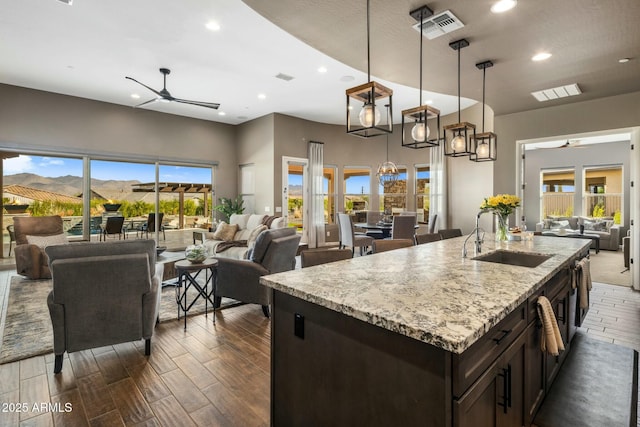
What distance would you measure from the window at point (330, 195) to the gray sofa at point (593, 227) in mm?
5442

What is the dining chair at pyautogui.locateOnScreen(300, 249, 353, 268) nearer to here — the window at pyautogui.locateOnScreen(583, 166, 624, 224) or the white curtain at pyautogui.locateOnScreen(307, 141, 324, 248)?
the white curtain at pyautogui.locateOnScreen(307, 141, 324, 248)

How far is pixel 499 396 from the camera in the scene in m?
1.37

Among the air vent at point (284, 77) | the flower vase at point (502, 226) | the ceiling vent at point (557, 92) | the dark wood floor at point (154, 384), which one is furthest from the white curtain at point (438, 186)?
the dark wood floor at point (154, 384)

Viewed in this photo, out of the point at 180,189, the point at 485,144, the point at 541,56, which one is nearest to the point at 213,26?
the point at 485,144

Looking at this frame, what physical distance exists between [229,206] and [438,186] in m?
5.47

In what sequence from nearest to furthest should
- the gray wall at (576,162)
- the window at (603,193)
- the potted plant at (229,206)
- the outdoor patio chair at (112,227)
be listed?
1. the outdoor patio chair at (112,227)
2. the potted plant at (229,206)
3. the gray wall at (576,162)
4. the window at (603,193)

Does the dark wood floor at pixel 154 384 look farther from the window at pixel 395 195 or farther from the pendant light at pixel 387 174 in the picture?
the window at pixel 395 195

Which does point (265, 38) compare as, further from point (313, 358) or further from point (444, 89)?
point (313, 358)

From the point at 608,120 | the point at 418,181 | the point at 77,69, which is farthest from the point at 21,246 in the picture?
the point at 608,120

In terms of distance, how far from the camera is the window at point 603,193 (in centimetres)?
885

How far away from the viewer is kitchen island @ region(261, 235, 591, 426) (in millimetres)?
1101

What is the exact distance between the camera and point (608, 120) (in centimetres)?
477

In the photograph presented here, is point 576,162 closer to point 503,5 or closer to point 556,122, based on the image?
point 556,122

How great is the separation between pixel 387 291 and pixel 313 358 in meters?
0.48
